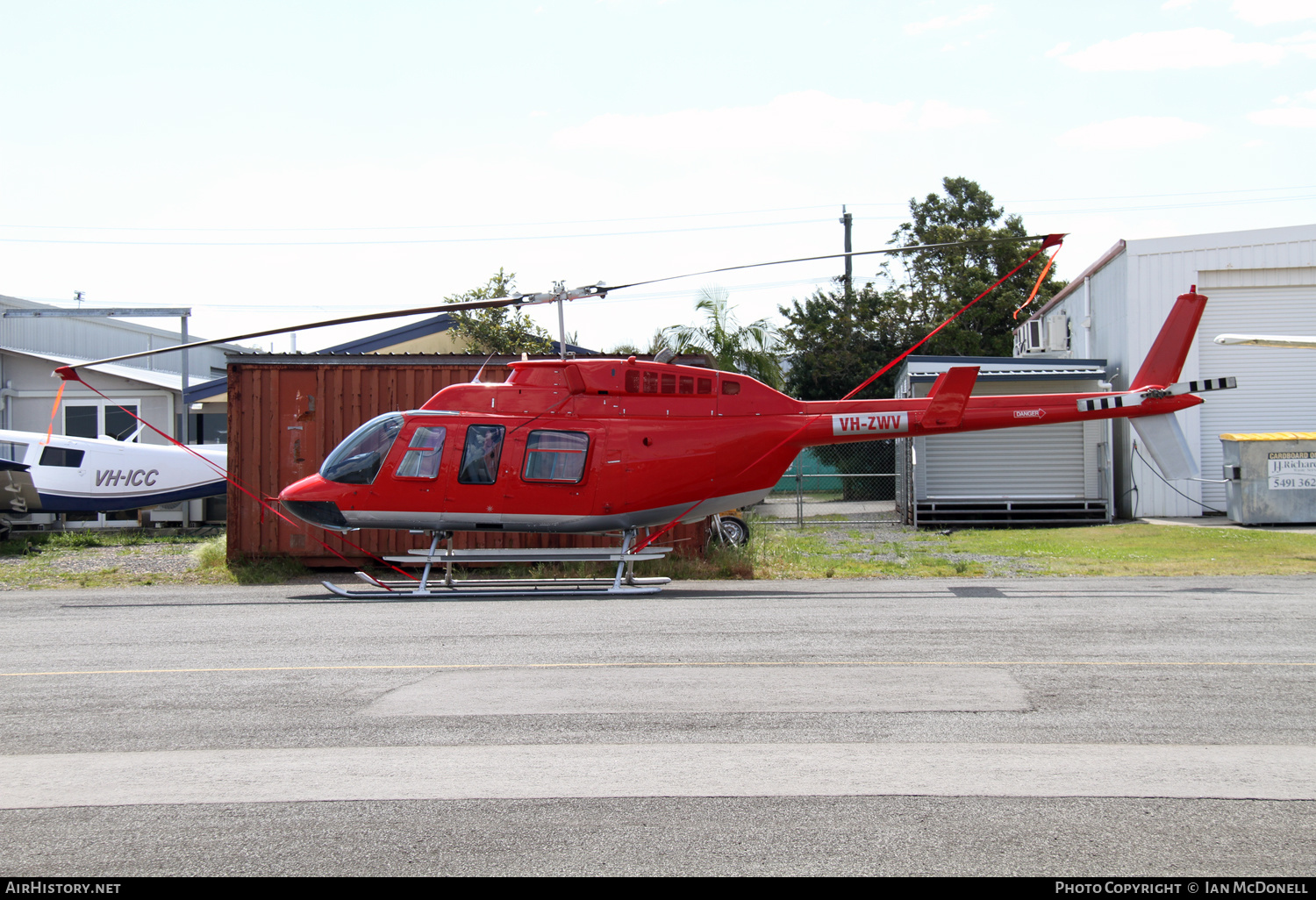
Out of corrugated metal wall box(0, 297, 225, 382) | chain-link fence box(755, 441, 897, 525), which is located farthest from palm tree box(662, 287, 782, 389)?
corrugated metal wall box(0, 297, 225, 382)

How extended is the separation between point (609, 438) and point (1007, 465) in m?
13.6

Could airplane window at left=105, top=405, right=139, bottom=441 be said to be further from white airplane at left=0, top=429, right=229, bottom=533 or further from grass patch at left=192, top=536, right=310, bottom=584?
grass patch at left=192, top=536, right=310, bottom=584

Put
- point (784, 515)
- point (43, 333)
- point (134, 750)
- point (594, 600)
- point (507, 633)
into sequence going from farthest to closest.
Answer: point (43, 333), point (784, 515), point (594, 600), point (507, 633), point (134, 750)

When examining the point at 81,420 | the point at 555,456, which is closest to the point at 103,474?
the point at 81,420

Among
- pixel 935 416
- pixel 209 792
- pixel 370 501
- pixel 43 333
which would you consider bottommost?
pixel 209 792

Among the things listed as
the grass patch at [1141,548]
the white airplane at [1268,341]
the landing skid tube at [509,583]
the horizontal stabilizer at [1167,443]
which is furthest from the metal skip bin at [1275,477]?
the landing skid tube at [509,583]

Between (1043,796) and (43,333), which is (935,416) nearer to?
(1043,796)

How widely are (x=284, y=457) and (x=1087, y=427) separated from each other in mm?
17695

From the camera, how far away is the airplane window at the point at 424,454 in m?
12.6

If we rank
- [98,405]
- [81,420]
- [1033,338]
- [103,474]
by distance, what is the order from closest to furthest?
[103,474] → [98,405] → [81,420] → [1033,338]

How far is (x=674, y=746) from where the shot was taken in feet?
17.5

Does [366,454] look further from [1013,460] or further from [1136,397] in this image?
[1013,460]

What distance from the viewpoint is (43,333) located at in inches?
1613

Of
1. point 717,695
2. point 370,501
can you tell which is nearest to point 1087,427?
point 370,501
